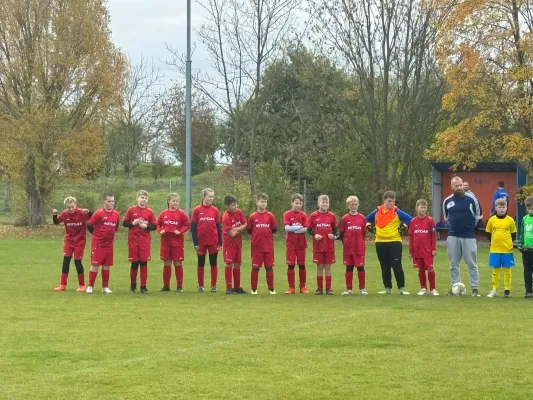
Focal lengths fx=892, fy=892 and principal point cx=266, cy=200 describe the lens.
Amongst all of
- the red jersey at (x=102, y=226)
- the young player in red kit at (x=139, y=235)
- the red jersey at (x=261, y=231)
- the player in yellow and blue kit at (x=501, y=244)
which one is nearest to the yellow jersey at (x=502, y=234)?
the player in yellow and blue kit at (x=501, y=244)

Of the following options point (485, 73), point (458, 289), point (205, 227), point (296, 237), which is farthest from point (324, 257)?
point (485, 73)

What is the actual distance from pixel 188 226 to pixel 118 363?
854cm

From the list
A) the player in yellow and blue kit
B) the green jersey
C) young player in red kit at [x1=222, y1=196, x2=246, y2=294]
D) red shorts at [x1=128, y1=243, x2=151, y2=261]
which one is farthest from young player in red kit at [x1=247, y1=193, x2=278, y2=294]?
the green jersey

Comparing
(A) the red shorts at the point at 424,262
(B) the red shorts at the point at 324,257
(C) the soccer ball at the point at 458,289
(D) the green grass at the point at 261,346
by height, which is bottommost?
(D) the green grass at the point at 261,346

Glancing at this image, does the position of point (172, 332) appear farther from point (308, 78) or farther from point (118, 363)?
point (308, 78)

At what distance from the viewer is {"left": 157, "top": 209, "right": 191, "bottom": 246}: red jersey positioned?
57.8 ft

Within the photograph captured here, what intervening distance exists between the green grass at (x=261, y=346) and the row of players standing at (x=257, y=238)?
2.00 ft

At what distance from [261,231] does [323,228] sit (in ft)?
4.01

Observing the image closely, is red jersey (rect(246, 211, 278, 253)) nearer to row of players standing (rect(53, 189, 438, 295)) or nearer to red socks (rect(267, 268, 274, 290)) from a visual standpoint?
row of players standing (rect(53, 189, 438, 295))

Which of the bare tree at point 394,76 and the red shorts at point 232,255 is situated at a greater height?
the bare tree at point 394,76

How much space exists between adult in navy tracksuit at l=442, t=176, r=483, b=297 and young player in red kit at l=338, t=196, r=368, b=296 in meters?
1.69

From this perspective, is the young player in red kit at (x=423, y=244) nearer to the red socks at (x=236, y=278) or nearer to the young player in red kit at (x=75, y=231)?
the red socks at (x=236, y=278)

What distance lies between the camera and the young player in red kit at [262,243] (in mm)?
17344

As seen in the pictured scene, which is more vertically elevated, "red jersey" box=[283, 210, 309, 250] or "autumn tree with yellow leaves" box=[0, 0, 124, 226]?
"autumn tree with yellow leaves" box=[0, 0, 124, 226]
